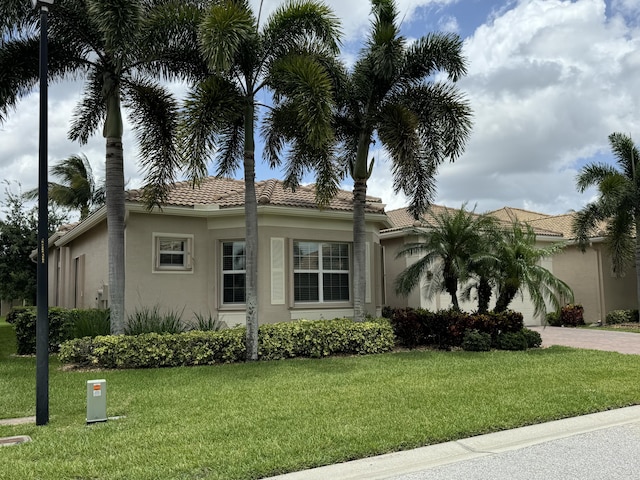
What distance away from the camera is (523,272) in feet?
45.2

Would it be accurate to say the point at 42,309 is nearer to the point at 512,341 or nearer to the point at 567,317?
the point at 512,341

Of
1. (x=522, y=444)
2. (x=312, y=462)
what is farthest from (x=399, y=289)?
(x=312, y=462)

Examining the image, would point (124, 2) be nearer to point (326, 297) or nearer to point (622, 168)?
point (326, 297)

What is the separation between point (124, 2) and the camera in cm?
1017

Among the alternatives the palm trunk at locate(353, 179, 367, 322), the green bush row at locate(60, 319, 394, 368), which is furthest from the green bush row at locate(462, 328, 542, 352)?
the palm trunk at locate(353, 179, 367, 322)

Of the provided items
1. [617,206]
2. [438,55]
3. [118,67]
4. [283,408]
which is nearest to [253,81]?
[118,67]

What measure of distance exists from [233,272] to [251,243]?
133 inches

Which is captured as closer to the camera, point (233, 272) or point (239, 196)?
point (233, 272)

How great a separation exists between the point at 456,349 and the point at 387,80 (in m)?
7.03

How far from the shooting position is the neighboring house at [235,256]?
48.0 ft

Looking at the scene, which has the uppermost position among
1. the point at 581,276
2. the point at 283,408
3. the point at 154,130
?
the point at 154,130

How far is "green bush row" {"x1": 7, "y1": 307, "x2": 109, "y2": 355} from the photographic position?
40.6 feet

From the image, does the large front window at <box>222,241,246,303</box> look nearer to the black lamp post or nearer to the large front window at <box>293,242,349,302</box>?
the large front window at <box>293,242,349,302</box>

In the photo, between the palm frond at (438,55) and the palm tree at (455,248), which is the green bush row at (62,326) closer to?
the palm tree at (455,248)
